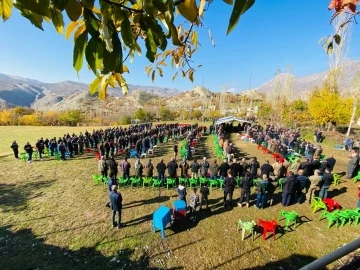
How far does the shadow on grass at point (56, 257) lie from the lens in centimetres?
672

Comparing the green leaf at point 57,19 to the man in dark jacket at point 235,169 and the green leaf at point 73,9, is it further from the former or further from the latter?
the man in dark jacket at point 235,169

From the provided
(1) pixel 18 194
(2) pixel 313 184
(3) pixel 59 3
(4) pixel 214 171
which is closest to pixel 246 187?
(4) pixel 214 171

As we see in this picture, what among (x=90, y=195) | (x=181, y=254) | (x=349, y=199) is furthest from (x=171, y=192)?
(x=349, y=199)

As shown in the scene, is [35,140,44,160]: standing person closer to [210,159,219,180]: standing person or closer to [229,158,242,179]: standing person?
[210,159,219,180]: standing person

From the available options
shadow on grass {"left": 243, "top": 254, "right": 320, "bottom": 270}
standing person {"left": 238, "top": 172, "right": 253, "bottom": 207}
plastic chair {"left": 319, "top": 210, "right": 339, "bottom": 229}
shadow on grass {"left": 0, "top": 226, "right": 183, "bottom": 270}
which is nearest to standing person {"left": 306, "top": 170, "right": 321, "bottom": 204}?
plastic chair {"left": 319, "top": 210, "right": 339, "bottom": 229}

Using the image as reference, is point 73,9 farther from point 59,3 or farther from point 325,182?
point 325,182

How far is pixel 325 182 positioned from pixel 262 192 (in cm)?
325

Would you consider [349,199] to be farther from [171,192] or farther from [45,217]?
[45,217]

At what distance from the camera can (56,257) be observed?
7066mm

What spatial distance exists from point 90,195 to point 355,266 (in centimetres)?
1163

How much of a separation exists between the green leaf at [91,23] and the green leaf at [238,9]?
0.48 meters

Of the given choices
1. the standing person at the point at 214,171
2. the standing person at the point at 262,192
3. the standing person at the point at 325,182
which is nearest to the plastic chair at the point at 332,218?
the standing person at the point at 325,182

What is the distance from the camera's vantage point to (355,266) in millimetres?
1385

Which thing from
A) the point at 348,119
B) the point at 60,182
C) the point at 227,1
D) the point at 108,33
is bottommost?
the point at 60,182
